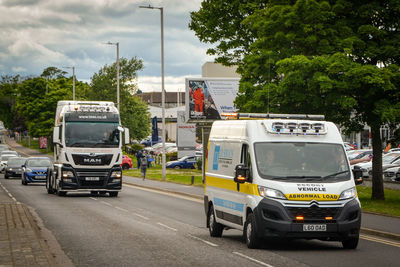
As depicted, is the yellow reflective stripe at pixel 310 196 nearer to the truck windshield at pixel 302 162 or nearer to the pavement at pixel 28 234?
the truck windshield at pixel 302 162

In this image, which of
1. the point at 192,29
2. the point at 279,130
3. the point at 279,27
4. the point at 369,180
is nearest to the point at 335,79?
the point at 279,27

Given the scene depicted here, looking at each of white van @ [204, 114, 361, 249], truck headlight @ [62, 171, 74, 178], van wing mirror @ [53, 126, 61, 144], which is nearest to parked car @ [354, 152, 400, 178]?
truck headlight @ [62, 171, 74, 178]

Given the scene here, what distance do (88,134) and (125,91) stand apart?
→ 63.9 meters

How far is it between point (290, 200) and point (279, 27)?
14732mm

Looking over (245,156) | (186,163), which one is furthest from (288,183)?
(186,163)

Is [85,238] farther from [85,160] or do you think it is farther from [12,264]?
[85,160]

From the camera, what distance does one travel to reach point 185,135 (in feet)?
206

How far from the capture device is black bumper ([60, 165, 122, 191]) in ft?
101

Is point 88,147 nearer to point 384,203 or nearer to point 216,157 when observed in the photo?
point 384,203

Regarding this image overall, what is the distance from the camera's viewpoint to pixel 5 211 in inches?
851

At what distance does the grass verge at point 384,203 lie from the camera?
2261 centimetres

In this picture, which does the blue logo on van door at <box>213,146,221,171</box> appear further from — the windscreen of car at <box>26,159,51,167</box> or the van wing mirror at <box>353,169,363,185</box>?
the windscreen of car at <box>26,159,51,167</box>

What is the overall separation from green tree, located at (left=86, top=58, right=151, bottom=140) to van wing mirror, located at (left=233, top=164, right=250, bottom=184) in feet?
249

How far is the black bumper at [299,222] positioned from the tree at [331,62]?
10.7 meters
